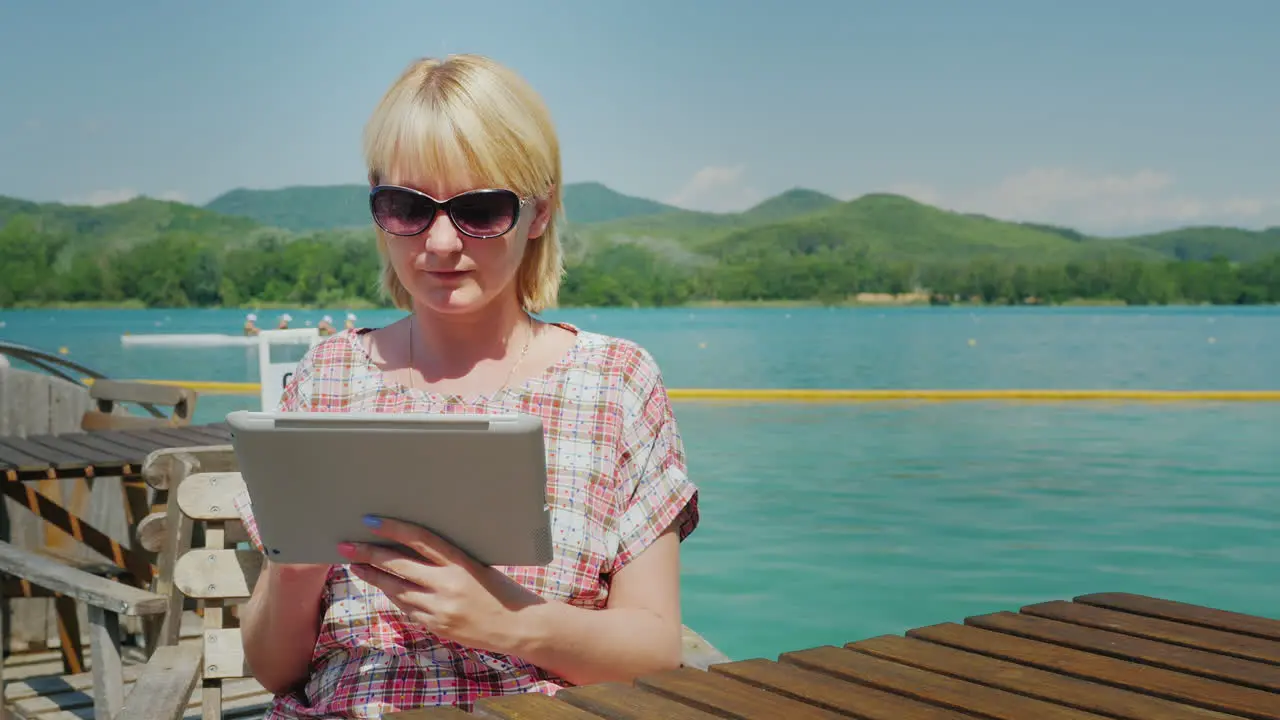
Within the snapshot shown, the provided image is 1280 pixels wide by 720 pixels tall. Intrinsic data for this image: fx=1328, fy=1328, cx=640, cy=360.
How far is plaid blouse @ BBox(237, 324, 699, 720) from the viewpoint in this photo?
1498mm

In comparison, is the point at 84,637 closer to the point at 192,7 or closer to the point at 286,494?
the point at 286,494

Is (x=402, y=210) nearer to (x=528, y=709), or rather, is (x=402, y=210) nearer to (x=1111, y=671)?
(x=528, y=709)

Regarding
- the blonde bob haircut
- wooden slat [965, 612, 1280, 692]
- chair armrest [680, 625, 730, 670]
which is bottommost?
chair armrest [680, 625, 730, 670]

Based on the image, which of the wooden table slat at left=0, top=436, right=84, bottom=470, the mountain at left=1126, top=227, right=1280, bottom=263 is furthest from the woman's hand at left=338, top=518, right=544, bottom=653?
the mountain at left=1126, top=227, right=1280, bottom=263

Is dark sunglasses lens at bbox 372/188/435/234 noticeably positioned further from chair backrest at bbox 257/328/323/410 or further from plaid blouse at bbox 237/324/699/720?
chair backrest at bbox 257/328/323/410

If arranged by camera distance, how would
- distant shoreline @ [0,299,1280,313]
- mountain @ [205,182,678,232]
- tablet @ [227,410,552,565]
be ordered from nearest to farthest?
tablet @ [227,410,552,565]
distant shoreline @ [0,299,1280,313]
mountain @ [205,182,678,232]

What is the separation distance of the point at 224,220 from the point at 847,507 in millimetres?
84732

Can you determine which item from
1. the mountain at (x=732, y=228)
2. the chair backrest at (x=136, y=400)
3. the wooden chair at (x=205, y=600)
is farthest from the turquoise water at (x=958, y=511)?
the mountain at (x=732, y=228)

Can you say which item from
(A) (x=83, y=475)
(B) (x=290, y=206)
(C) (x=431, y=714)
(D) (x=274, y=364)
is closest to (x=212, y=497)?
(C) (x=431, y=714)

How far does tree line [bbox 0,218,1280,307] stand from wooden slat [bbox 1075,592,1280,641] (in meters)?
56.1

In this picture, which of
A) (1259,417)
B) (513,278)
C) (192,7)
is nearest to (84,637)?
(513,278)

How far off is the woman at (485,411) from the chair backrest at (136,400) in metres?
2.98

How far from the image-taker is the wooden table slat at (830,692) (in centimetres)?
129

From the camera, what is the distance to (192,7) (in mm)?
80375
